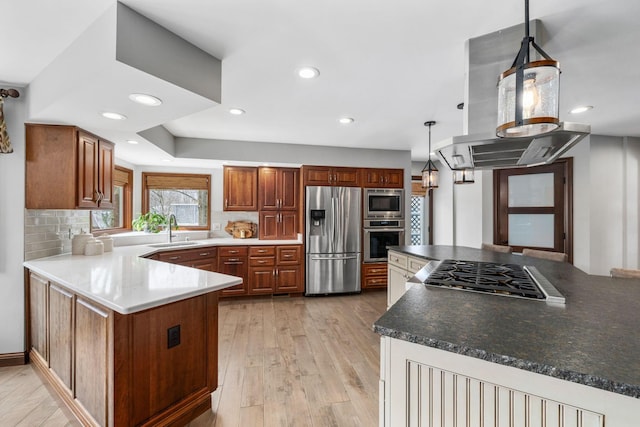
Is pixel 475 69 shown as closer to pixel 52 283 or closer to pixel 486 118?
pixel 486 118

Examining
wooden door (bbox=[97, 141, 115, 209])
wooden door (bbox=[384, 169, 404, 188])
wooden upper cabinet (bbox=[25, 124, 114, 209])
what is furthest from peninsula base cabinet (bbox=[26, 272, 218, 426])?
wooden door (bbox=[384, 169, 404, 188])

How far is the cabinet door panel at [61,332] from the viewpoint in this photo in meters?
1.82

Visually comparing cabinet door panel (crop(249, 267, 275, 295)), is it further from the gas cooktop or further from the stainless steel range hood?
the stainless steel range hood

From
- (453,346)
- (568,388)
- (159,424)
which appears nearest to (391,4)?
(453,346)

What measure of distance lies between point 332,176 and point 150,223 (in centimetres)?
280

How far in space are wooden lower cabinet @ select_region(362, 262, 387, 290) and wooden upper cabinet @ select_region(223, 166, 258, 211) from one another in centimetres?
207

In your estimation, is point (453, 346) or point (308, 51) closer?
point (453, 346)

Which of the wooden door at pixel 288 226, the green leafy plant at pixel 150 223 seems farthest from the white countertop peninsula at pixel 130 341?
the wooden door at pixel 288 226

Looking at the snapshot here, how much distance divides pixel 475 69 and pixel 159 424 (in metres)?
2.69

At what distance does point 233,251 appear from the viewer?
432 centimetres

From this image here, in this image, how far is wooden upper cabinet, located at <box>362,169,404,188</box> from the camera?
469 cm

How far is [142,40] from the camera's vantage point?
150 centimetres

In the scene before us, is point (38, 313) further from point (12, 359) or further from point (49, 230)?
point (49, 230)

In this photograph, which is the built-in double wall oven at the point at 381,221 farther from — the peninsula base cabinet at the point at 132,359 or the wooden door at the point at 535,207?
the peninsula base cabinet at the point at 132,359
